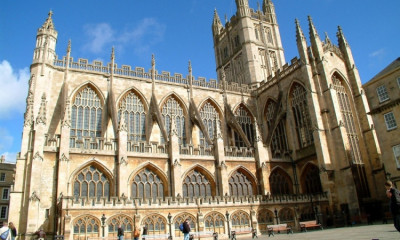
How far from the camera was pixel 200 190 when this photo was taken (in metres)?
26.0

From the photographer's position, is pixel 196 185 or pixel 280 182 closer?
pixel 196 185

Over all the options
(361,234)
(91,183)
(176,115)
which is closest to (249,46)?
(176,115)

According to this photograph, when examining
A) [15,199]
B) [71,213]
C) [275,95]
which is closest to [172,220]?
[71,213]

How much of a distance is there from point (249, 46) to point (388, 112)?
70.9 ft

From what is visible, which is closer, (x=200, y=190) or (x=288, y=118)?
(x=200, y=190)

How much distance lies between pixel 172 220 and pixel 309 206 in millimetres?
10864

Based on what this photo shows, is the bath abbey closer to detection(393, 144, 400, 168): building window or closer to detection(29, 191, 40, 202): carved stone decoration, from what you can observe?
detection(29, 191, 40, 202): carved stone decoration

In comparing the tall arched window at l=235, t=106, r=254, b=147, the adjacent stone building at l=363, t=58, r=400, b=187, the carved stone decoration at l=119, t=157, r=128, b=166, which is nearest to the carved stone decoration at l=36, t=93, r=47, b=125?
the carved stone decoration at l=119, t=157, r=128, b=166

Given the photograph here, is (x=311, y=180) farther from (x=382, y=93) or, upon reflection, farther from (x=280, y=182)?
(x=382, y=93)

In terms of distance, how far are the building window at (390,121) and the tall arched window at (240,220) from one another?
11520mm

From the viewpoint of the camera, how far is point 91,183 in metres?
22.9

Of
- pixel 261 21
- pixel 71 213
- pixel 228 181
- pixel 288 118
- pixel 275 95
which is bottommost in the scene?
pixel 71 213

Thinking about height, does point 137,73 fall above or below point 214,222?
above

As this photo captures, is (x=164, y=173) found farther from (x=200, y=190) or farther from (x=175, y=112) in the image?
(x=175, y=112)
